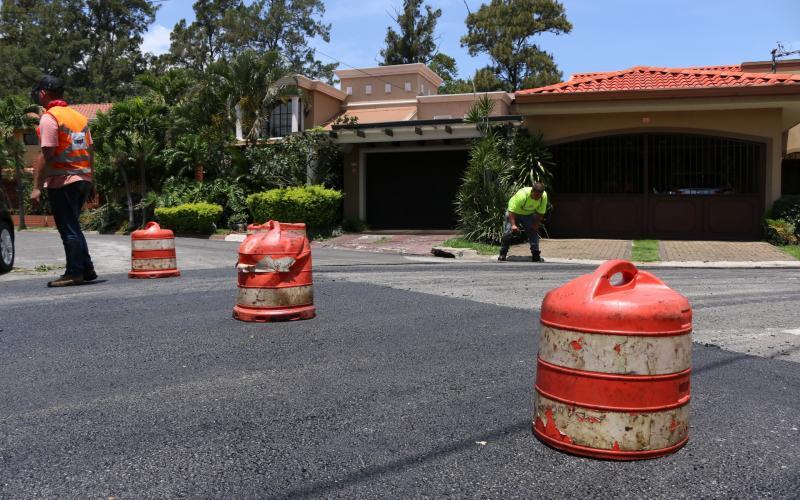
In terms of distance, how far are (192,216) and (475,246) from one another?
9.77m

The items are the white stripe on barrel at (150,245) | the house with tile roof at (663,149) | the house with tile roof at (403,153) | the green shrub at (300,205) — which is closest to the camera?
the white stripe on barrel at (150,245)

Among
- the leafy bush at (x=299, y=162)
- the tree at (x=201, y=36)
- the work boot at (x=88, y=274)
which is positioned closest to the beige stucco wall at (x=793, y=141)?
the leafy bush at (x=299, y=162)

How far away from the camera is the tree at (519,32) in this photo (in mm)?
44156

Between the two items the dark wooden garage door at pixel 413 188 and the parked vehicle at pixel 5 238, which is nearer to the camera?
the parked vehicle at pixel 5 238

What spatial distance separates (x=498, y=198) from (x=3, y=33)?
169 ft

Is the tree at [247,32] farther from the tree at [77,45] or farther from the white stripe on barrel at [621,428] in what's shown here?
the white stripe on barrel at [621,428]

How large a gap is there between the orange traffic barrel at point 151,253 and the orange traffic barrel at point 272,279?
3503mm

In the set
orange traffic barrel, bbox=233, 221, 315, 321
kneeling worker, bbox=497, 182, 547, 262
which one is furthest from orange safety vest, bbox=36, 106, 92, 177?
kneeling worker, bbox=497, 182, 547, 262

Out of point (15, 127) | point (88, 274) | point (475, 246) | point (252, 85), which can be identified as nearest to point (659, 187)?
point (475, 246)

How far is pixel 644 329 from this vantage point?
3.21 meters

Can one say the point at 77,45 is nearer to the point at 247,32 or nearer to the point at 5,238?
the point at 247,32

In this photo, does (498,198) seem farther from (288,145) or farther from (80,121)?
(80,121)

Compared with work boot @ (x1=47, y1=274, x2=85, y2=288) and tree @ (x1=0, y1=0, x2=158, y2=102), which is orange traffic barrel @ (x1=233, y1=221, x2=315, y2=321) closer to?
work boot @ (x1=47, y1=274, x2=85, y2=288)

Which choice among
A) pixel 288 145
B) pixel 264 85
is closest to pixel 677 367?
pixel 288 145
